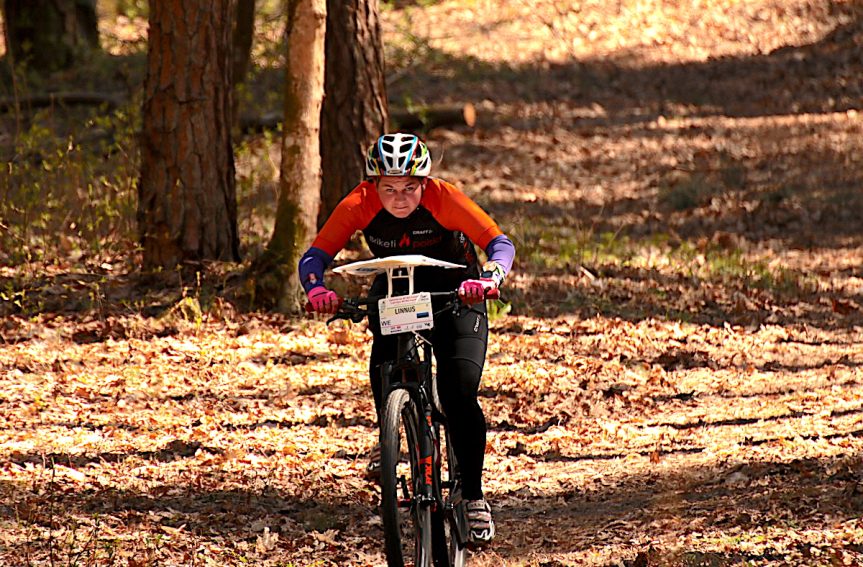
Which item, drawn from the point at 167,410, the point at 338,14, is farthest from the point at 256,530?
the point at 338,14

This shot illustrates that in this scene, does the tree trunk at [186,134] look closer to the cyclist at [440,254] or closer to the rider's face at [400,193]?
the cyclist at [440,254]

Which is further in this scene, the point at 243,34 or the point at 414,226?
the point at 243,34

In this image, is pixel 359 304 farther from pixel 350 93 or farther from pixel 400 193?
pixel 350 93

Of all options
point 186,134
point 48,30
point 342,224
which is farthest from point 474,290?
point 48,30

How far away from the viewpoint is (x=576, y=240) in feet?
44.8

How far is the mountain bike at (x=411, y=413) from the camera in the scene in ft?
15.3

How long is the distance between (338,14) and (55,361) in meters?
5.03

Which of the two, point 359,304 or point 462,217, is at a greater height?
point 462,217

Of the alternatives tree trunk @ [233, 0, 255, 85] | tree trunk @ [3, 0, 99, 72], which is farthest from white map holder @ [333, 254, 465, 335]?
tree trunk @ [3, 0, 99, 72]

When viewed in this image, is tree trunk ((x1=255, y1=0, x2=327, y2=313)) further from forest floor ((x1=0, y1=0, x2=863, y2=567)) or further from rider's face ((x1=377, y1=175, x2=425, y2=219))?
rider's face ((x1=377, y1=175, x2=425, y2=219))

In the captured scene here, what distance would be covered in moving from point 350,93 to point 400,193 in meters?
6.86

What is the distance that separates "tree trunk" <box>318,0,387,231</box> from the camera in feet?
38.7

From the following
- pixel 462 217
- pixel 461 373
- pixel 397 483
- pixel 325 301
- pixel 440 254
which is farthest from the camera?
pixel 440 254

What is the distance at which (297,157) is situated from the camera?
32.4ft
